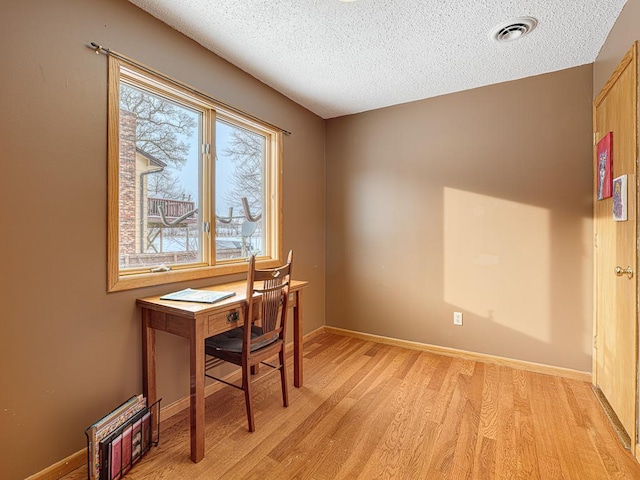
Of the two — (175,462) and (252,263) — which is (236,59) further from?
(175,462)

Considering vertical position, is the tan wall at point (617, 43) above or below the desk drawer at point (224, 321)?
above

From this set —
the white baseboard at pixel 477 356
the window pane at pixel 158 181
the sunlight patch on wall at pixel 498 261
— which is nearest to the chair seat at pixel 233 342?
the window pane at pixel 158 181

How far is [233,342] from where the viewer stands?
6.73 feet

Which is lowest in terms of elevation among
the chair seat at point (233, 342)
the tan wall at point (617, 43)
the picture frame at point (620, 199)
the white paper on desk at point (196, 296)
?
the chair seat at point (233, 342)

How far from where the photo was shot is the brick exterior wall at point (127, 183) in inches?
75.9

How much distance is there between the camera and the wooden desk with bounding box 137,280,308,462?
171 centimetres

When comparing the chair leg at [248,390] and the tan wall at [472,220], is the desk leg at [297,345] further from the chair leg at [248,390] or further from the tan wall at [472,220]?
the tan wall at [472,220]

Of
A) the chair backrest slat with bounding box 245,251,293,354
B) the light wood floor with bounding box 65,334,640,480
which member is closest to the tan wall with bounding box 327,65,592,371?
the light wood floor with bounding box 65,334,640,480

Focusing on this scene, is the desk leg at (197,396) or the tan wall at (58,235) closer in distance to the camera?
the tan wall at (58,235)

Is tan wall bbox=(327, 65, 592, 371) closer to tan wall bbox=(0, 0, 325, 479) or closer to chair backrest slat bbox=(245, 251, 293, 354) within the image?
chair backrest slat bbox=(245, 251, 293, 354)

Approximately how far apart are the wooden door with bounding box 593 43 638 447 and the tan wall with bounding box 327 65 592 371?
19cm

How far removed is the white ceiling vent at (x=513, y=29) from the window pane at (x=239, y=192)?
198 cm

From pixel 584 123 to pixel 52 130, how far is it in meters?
3.54

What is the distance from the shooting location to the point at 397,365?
292 cm
